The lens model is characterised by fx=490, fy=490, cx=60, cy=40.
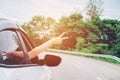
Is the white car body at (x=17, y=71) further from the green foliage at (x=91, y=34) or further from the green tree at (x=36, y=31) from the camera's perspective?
the green foliage at (x=91, y=34)

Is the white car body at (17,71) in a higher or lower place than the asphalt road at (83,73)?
higher

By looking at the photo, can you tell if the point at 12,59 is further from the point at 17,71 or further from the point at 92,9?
the point at 92,9

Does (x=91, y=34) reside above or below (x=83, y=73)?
above

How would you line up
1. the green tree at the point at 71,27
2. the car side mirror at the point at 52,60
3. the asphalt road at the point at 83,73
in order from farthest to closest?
the green tree at the point at 71,27
the asphalt road at the point at 83,73
the car side mirror at the point at 52,60

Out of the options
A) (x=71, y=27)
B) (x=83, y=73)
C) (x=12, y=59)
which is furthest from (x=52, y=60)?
(x=71, y=27)

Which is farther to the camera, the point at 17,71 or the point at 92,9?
the point at 92,9

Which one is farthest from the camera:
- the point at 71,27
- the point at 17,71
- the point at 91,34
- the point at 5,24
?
the point at 71,27

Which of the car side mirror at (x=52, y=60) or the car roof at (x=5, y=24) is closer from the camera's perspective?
the car roof at (x=5, y=24)

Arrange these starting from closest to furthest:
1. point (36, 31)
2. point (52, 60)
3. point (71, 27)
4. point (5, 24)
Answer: point (5, 24), point (52, 60), point (36, 31), point (71, 27)

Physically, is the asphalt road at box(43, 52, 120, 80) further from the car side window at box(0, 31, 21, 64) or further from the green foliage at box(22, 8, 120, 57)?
the car side window at box(0, 31, 21, 64)

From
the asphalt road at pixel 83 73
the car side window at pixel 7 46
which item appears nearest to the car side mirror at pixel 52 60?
the car side window at pixel 7 46

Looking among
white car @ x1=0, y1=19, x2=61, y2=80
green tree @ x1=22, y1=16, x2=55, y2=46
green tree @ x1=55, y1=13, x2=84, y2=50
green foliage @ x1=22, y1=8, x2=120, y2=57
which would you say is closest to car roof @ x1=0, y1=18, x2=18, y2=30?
white car @ x1=0, y1=19, x2=61, y2=80

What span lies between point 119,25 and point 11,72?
22.3m

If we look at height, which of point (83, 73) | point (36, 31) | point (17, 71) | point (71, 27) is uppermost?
point (71, 27)
